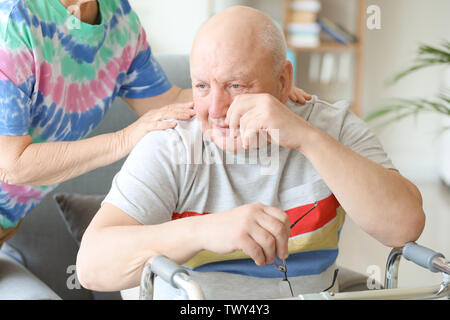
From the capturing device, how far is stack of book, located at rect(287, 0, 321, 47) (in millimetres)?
4746

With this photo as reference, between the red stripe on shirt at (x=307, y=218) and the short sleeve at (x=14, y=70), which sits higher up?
the short sleeve at (x=14, y=70)

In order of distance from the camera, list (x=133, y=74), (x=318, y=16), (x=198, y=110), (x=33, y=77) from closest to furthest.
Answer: (x=198, y=110) < (x=33, y=77) < (x=133, y=74) < (x=318, y=16)

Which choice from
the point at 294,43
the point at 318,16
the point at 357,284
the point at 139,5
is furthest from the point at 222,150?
the point at 318,16

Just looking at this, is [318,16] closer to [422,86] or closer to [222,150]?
[422,86]

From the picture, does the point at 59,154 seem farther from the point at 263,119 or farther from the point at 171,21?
the point at 171,21

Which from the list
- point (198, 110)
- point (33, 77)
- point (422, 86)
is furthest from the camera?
point (422, 86)

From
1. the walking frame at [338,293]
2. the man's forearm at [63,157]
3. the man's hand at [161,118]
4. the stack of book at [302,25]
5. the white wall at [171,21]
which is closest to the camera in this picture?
the walking frame at [338,293]

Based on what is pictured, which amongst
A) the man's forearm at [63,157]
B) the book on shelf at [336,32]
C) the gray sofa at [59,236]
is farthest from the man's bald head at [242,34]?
the book on shelf at [336,32]

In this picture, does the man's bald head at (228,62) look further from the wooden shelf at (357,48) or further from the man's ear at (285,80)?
the wooden shelf at (357,48)

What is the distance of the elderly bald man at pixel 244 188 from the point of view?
3.07 feet

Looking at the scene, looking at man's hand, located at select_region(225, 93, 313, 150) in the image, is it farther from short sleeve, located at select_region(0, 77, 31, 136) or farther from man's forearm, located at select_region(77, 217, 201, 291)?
short sleeve, located at select_region(0, 77, 31, 136)

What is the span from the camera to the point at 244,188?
1172 mm

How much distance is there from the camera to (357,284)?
4.87 feet

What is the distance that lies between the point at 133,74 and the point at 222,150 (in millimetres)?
558
